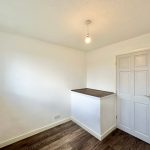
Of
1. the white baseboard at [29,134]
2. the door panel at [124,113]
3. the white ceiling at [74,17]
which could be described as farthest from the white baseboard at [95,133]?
the white ceiling at [74,17]

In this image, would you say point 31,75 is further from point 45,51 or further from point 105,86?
point 105,86

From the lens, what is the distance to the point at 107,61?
2.81 metres

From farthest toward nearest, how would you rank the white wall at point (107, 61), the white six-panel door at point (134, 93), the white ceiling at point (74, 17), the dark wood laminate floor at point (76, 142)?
the white wall at point (107, 61)
the white six-panel door at point (134, 93)
the dark wood laminate floor at point (76, 142)
the white ceiling at point (74, 17)

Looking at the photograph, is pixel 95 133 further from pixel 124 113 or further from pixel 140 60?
pixel 140 60

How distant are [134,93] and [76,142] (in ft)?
5.62

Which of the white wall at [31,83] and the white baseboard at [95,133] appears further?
the white baseboard at [95,133]

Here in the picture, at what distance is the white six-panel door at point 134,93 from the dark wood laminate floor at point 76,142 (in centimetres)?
24

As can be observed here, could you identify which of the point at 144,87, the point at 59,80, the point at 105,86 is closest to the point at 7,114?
the point at 59,80

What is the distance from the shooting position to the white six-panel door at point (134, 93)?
2.08 m

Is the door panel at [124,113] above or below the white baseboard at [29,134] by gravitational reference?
above

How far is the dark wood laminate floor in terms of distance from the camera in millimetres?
1976

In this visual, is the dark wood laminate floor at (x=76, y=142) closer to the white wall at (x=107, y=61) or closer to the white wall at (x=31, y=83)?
the white wall at (x=31, y=83)

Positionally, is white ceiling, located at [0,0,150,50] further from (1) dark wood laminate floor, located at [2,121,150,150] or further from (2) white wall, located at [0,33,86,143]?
(1) dark wood laminate floor, located at [2,121,150,150]

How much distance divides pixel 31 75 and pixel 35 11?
1406mm
